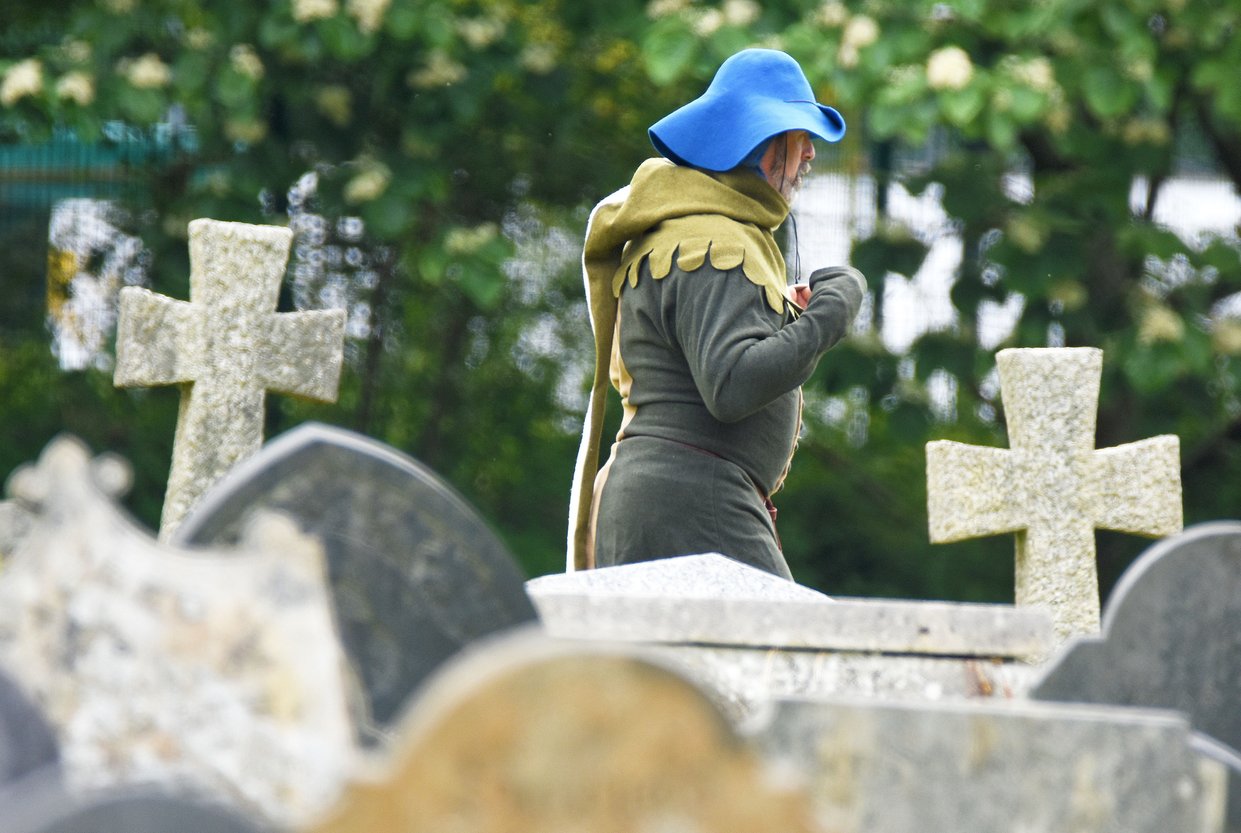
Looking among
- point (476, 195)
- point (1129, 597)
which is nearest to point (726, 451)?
point (1129, 597)

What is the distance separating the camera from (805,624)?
2.26 m

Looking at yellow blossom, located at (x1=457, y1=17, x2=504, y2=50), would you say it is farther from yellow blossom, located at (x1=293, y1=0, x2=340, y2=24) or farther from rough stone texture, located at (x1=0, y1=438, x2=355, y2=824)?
rough stone texture, located at (x1=0, y1=438, x2=355, y2=824)

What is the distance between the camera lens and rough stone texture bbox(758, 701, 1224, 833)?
1623 mm

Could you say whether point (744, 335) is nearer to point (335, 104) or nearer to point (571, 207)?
point (335, 104)

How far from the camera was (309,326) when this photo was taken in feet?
12.1

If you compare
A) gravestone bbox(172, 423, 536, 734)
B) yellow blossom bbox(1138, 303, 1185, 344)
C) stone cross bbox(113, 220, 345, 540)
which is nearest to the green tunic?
stone cross bbox(113, 220, 345, 540)

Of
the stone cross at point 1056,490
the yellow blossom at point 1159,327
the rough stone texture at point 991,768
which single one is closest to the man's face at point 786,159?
the stone cross at point 1056,490

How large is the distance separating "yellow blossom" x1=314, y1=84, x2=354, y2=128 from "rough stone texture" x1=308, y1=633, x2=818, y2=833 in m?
5.72

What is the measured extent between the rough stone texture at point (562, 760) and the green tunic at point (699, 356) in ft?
5.92

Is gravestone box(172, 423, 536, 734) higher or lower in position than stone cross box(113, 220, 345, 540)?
lower

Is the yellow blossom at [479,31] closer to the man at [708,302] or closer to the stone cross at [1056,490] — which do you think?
the man at [708,302]

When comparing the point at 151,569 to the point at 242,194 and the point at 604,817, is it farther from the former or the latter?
the point at 242,194

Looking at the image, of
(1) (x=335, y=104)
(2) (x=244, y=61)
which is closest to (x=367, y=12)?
(2) (x=244, y=61)

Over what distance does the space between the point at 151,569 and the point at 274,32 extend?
182 inches
